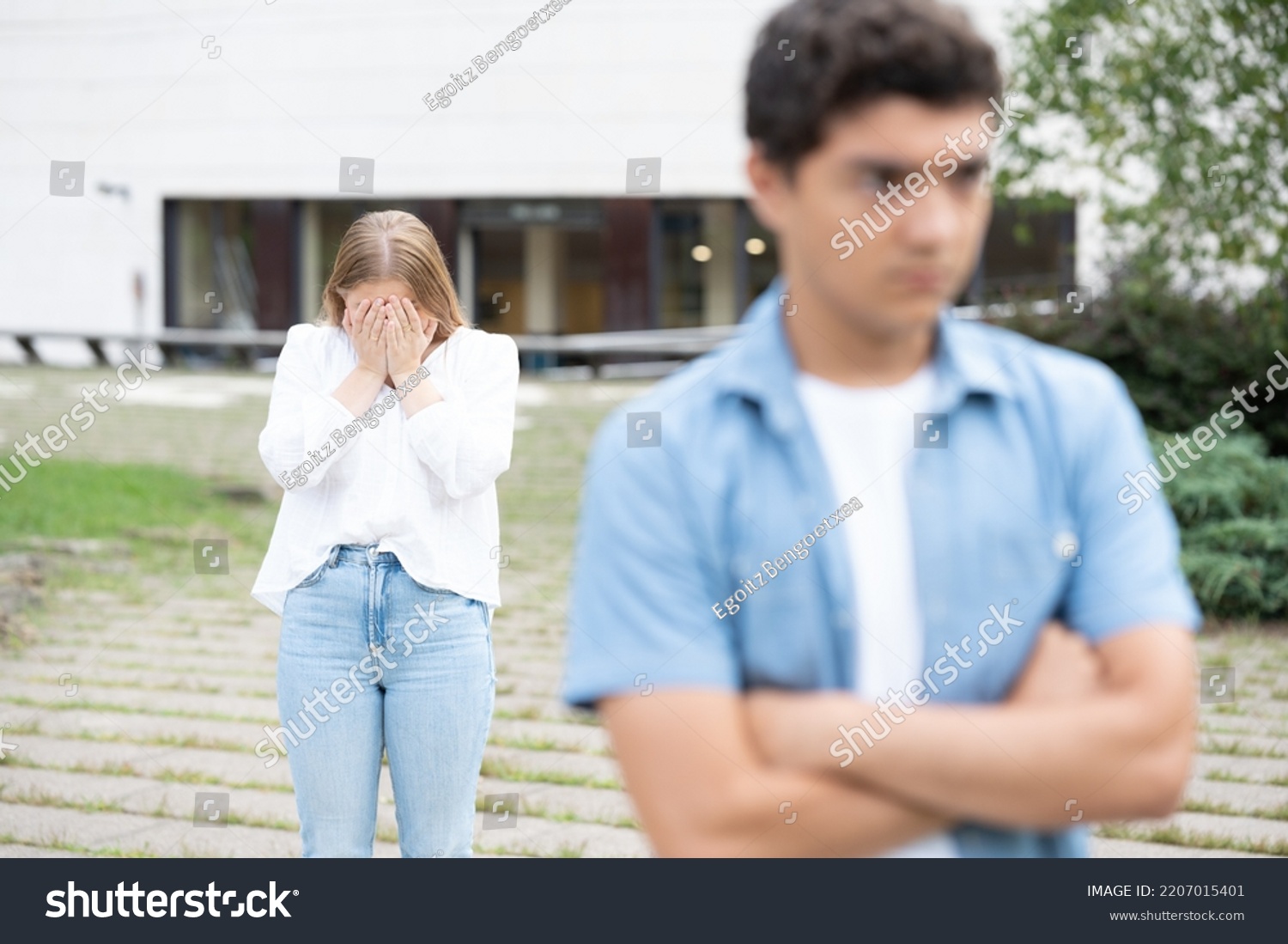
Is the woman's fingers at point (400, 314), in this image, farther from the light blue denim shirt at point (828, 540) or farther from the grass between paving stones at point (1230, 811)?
the grass between paving stones at point (1230, 811)

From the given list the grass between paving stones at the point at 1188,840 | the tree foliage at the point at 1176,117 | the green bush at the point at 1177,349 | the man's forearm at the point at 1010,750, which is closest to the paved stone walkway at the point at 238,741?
the grass between paving stones at the point at 1188,840

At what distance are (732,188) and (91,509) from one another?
43.1 ft

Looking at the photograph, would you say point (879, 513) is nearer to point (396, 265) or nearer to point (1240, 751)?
point (396, 265)

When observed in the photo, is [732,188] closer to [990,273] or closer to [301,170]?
[990,273]

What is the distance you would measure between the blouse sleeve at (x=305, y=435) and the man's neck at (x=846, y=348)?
58.8 inches

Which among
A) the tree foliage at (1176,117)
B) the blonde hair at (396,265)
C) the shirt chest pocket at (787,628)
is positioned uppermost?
the tree foliage at (1176,117)

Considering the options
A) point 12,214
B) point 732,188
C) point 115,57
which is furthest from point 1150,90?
point 12,214

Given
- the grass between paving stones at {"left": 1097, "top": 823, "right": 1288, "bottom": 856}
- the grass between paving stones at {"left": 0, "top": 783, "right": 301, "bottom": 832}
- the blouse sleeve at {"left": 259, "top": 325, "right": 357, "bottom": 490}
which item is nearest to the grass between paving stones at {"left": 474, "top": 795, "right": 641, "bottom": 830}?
the grass between paving stones at {"left": 0, "top": 783, "right": 301, "bottom": 832}

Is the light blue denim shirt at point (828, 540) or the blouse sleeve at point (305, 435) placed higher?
the blouse sleeve at point (305, 435)

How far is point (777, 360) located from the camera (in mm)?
1342

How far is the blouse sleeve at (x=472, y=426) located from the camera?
2.64m

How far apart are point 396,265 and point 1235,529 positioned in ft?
19.7
